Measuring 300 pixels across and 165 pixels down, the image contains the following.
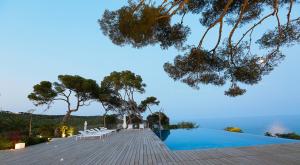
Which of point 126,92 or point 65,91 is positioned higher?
point 126,92

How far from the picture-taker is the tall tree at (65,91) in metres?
18.4

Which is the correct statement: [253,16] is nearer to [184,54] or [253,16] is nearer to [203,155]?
[184,54]

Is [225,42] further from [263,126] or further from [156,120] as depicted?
[263,126]

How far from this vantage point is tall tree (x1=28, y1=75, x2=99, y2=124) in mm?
18438

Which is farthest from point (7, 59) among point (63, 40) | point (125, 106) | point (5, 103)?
point (5, 103)

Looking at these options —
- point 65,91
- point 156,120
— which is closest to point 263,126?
point 156,120

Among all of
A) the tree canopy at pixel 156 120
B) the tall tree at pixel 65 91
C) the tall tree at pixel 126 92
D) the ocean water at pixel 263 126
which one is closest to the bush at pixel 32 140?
the tall tree at pixel 65 91

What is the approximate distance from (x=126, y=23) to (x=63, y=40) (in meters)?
17.3

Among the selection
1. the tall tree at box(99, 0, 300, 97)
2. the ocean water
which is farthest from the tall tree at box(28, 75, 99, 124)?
the ocean water

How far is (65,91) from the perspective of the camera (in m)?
19.1

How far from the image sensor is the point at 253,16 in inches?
260

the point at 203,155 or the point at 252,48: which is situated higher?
the point at 252,48

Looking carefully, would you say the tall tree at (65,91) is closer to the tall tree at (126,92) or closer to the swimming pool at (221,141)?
the tall tree at (126,92)

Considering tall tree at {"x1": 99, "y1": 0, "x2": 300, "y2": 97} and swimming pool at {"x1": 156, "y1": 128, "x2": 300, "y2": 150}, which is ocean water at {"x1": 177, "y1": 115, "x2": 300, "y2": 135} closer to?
swimming pool at {"x1": 156, "y1": 128, "x2": 300, "y2": 150}
